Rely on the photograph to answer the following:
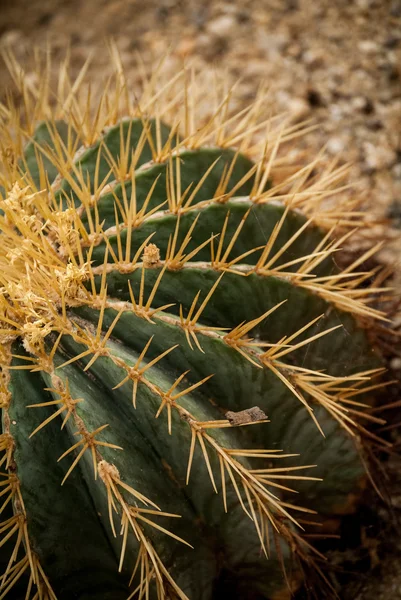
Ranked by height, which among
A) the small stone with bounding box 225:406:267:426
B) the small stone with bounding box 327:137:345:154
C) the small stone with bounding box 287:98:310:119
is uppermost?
the small stone with bounding box 287:98:310:119

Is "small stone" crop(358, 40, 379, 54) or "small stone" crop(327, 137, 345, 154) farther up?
"small stone" crop(358, 40, 379, 54)

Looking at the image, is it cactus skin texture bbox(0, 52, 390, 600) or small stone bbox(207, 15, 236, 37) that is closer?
cactus skin texture bbox(0, 52, 390, 600)

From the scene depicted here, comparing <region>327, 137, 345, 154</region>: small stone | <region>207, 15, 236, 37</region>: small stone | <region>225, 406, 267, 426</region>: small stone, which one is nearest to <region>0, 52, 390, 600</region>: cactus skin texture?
<region>225, 406, 267, 426</region>: small stone

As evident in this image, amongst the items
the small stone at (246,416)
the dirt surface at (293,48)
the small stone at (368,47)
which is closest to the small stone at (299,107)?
the dirt surface at (293,48)

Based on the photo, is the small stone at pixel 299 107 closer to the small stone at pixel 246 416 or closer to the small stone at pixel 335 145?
the small stone at pixel 335 145

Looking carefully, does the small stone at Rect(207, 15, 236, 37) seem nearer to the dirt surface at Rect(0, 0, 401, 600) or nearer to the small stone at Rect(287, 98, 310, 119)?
the dirt surface at Rect(0, 0, 401, 600)

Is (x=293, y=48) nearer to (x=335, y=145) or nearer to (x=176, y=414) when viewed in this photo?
(x=335, y=145)
